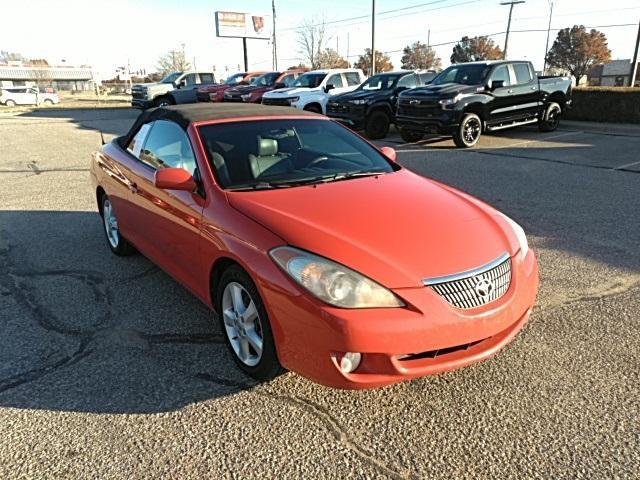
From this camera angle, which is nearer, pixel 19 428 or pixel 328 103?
pixel 19 428

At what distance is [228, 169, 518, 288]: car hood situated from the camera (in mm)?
2549

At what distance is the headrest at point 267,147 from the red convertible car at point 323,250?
1 centimetres

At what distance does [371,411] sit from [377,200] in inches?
50.6

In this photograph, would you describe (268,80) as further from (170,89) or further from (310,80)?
(170,89)

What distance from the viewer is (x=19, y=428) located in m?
2.59

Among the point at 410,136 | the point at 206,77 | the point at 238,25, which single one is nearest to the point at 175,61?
the point at 238,25

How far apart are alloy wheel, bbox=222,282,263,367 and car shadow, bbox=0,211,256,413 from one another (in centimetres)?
15

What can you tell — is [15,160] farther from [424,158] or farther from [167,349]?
[167,349]

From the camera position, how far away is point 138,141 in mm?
4539

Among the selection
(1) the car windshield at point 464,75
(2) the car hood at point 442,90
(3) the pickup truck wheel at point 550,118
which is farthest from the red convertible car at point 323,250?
(3) the pickup truck wheel at point 550,118

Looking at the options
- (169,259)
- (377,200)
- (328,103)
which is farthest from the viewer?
(328,103)

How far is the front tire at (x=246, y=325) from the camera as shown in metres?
2.71

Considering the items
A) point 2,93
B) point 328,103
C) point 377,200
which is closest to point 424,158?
point 328,103

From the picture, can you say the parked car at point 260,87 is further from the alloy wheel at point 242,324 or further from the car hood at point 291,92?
the alloy wheel at point 242,324
